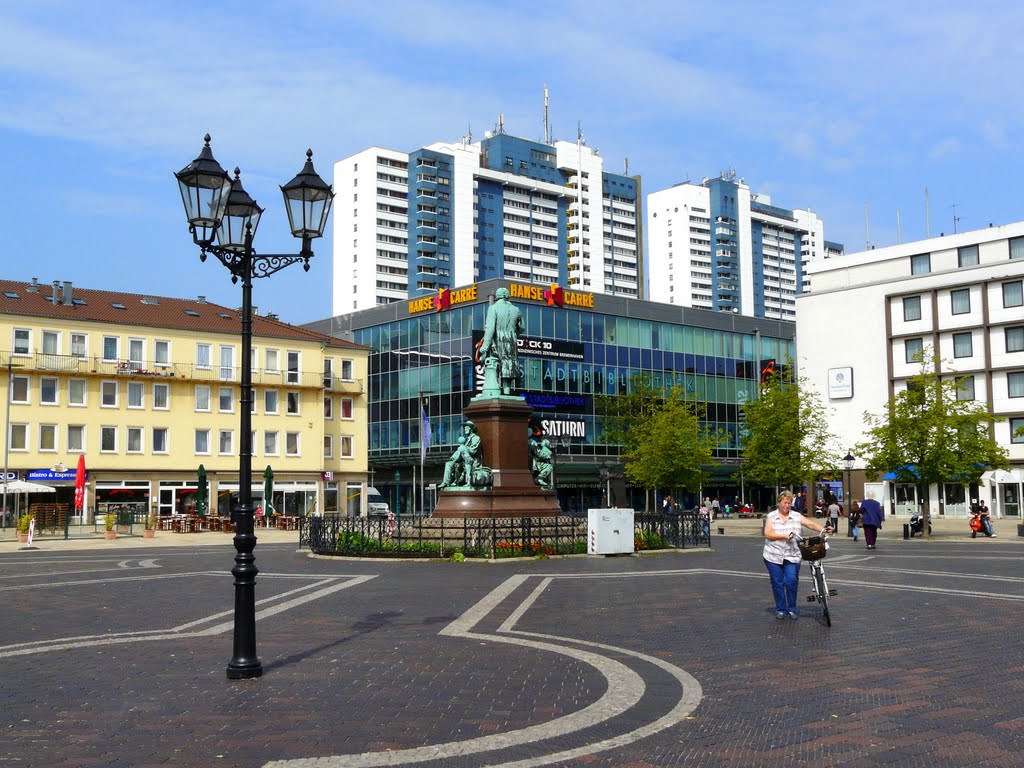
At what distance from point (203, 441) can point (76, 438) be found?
7606 mm

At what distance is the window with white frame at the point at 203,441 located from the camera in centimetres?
6553

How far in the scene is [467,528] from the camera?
1024 inches

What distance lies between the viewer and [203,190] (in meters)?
10.3

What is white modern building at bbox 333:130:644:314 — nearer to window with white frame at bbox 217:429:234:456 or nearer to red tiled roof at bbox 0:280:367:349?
red tiled roof at bbox 0:280:367:349

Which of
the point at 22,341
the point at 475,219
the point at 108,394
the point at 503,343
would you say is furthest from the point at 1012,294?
the point at 475,219

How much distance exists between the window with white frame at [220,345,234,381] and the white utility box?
1761 inches

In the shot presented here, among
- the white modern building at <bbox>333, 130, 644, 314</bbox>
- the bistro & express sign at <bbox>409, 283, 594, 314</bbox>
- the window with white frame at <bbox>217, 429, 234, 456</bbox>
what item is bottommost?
the window with white frame at <bbox>217, 429, 234, 456</bbox>

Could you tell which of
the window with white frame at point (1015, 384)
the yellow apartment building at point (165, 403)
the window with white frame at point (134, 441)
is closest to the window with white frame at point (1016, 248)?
the window with white frame at point (1015, 384)

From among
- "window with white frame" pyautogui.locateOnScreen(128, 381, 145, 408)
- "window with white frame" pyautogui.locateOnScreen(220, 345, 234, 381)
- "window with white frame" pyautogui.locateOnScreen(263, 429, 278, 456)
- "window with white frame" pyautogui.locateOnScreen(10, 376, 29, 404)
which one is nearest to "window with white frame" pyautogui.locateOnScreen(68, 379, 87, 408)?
"window with white frame" pyautogui.locateOnScreen(10, 376, 29, 404)

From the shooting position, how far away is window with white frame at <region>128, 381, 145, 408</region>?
208ft

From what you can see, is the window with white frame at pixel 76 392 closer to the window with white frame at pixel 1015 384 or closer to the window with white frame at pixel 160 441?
the window with white frame at pixel 160 441

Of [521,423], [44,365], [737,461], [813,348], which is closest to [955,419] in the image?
[521,423]

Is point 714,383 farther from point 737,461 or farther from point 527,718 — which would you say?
point 527,718

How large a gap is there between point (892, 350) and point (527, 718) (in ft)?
236
